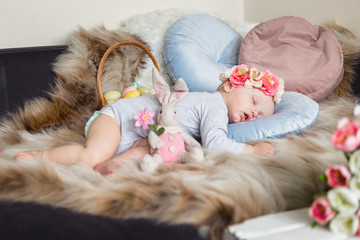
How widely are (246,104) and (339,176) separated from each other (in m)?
0.69

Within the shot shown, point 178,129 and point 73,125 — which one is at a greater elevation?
point 178,129

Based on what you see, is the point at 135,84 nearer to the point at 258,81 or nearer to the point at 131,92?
the point at 131,92

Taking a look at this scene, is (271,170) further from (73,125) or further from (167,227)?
(73,125)

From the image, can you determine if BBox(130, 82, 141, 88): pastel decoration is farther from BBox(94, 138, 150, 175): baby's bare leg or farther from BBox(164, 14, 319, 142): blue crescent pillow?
BBox(94, 138, 150, 175): baby's bare leg

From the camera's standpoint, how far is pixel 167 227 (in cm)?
91

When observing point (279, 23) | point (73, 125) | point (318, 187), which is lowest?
point (73, 125)

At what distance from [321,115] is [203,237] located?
2.96 ft

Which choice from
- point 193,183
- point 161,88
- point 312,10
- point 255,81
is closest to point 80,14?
point 161,88

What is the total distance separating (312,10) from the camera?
2.24 m

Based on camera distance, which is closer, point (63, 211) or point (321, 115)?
point (63, 211)

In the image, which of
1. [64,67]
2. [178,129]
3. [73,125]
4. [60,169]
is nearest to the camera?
[60,169]

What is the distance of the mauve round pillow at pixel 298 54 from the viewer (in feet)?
5.86

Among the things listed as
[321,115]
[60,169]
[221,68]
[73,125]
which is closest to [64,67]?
[73,125]

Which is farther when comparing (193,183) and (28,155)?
(28,155)
